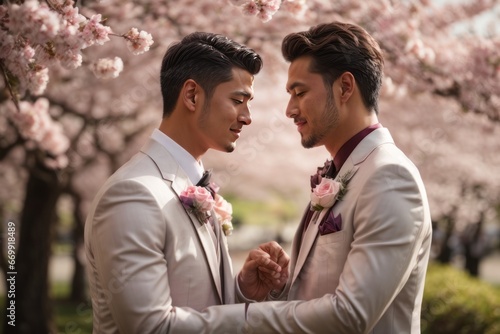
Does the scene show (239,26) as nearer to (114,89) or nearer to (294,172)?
(114,89)

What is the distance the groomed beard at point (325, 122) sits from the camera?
11.5ft

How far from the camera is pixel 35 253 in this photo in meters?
9.74

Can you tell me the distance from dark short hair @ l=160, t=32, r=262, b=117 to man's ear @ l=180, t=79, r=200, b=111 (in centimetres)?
3

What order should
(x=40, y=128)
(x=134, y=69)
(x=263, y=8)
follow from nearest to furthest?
1. (x=263, y=8)
2. (x=40, y=128)
3. (x=134, y=69)

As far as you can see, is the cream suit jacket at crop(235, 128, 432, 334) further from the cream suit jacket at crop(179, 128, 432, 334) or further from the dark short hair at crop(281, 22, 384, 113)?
the dark short hair at crop(281, 22, 384, 113)

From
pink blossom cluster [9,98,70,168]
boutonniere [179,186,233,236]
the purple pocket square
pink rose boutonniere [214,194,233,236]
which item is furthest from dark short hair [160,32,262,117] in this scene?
pink blossom cluster [9,98,70,168]

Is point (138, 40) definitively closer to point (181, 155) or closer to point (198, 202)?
point (181, 155)

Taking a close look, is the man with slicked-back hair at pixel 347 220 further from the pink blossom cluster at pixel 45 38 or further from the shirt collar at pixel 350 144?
the pink blossom cluster at pixel 45 38

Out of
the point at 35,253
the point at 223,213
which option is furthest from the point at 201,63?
the point at 35,253

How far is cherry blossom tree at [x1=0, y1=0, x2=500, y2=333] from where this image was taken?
3.47 m

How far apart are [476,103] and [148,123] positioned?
9.63 meters

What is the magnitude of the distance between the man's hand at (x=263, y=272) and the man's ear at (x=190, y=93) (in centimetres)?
83

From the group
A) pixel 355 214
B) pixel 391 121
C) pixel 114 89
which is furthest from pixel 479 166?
pixel 355 214

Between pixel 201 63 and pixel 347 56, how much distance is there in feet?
2.41
